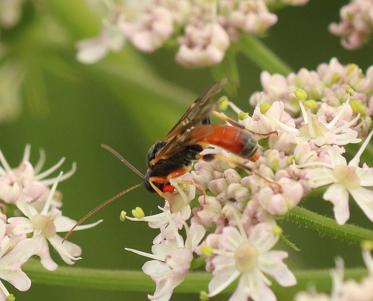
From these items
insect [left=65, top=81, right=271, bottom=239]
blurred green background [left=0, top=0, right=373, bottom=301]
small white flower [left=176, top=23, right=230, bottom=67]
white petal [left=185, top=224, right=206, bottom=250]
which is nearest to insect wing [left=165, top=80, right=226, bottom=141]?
insect [left=65, top=81, right=271, bottom=239]

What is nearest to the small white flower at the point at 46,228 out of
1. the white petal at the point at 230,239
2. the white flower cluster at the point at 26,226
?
the white flower cluster at the point at 26,226

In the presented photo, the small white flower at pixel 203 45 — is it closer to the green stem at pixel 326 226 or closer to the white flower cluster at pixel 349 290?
the green stem at pixel 326 226

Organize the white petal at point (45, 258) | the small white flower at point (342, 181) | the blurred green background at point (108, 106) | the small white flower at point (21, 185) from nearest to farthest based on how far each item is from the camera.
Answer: the small white flower at point (342, 181) → the white petal at point (45, 258) → the small white flower at point (21, 185) → the blurred green background at point (108, 106)

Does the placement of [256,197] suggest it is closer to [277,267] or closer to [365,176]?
[277,267]

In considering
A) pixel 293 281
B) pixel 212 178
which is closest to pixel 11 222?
pixel 212 178

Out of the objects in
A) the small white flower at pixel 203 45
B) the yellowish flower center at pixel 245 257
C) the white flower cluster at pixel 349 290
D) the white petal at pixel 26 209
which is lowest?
the white flower cluster at pixel 349 290

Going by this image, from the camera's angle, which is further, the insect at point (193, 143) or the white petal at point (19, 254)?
the white petal at point (19, 254)

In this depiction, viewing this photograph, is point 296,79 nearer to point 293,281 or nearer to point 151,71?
point 293,281
